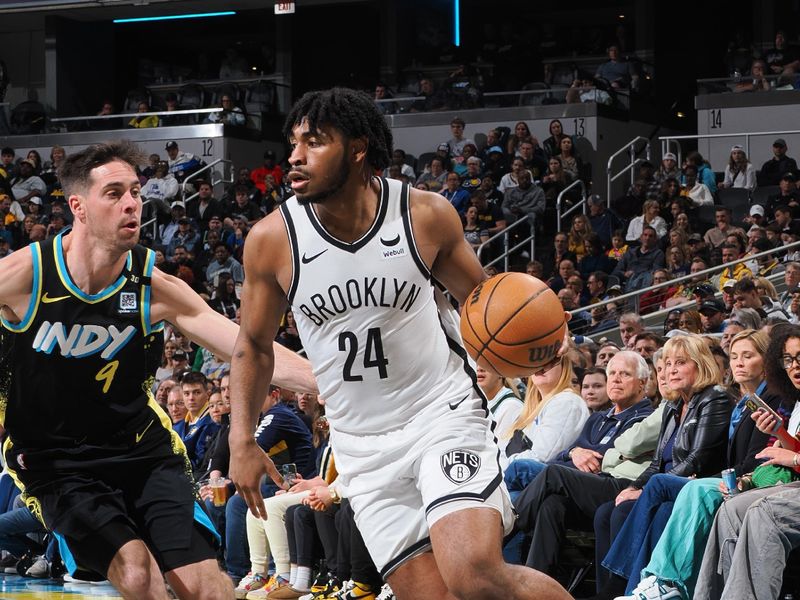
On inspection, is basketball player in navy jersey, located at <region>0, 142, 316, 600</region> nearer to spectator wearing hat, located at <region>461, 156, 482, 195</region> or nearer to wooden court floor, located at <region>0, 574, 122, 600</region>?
wooden court floor, located at <region>0, 574, 122, 600</region>

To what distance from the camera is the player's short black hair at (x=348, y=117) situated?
414 cm

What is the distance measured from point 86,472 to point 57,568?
5.56 metres

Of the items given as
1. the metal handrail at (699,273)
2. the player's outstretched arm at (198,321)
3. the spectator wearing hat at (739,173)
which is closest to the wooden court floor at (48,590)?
the player's outstretched arm at (198,321)

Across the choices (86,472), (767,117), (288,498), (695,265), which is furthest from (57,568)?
(767,117)

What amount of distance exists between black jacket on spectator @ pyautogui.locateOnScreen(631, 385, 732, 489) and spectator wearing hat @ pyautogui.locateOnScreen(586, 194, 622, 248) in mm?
8763

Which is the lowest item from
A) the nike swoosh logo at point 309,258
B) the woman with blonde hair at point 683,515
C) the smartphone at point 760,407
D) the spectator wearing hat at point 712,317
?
the woman with blonde hair at point 683,515

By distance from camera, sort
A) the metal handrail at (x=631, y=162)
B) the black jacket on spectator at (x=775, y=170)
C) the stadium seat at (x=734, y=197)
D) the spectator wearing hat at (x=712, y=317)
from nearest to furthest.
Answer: the spectator wearing hat at (x=712, y=317), the black jacket on spectator at (x=775, y=170), the stadium seat at (x=734, y=197), the metal handrail at (x=631, y=162)

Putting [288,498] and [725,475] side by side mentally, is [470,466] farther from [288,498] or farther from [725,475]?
[288,498]

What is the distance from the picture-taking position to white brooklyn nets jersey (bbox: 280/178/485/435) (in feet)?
13.4

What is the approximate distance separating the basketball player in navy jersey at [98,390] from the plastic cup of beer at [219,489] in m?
3.74

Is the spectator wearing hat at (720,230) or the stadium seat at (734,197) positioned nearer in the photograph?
the spectator wearing hat at (720,230)

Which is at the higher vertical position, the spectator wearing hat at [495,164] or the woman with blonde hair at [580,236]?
the spectator wearing hat at [495,164]

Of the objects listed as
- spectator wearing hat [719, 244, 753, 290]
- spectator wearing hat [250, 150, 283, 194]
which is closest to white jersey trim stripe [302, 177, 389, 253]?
spectator wearing hat [719, 244, 753, 290]

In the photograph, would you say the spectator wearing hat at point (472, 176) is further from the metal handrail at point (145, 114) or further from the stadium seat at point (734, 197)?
the metal handrail at point (145, 114)
